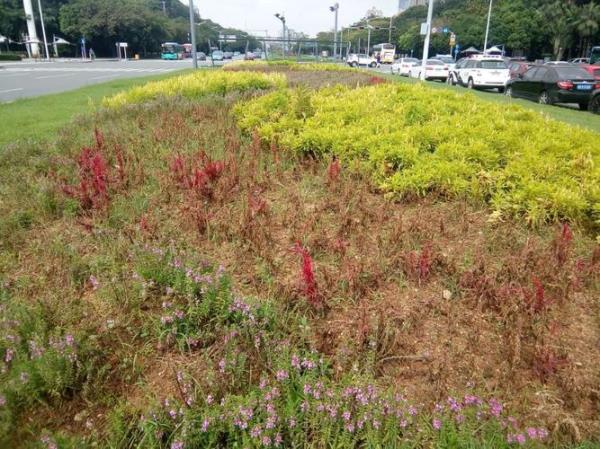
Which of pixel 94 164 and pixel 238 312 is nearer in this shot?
pixel 238 312

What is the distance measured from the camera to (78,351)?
2.13 metres

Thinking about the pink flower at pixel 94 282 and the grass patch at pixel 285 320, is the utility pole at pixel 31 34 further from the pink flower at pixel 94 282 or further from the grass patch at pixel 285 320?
the pink flower at pixel 94 282

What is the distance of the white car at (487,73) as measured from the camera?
18781 mm

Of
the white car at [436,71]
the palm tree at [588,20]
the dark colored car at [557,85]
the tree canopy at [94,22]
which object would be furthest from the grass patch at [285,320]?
the tree canopy at [94,22]

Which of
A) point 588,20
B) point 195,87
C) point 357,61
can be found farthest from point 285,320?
point 588,20

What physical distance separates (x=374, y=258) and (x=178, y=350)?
152cm

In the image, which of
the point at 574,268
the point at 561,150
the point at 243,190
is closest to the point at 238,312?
the point at 243,190

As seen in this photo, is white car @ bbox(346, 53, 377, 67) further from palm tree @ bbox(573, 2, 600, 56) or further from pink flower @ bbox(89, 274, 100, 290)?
pink flower @ bbox(89, 274, 100, 290)

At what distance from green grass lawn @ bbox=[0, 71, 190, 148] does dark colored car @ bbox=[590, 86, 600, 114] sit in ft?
44.6

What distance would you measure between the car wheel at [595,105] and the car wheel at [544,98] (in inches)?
59.6

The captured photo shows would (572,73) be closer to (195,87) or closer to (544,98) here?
(544,98)

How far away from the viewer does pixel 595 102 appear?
1212cm

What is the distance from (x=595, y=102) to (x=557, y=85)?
1400mm

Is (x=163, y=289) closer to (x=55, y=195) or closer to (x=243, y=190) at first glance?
(x=243, y=190)
